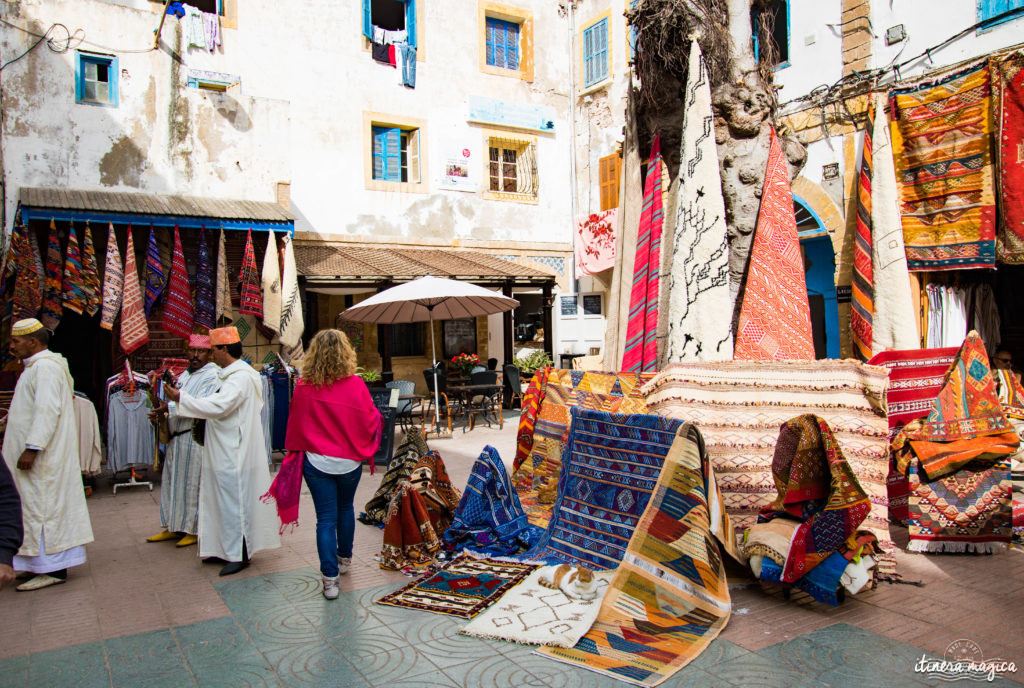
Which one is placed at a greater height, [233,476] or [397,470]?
[233,476]

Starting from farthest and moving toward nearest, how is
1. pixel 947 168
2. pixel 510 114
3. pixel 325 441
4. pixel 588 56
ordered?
pixel 588 56, pixel 510 114, pixel 947 168, pixel 325 441

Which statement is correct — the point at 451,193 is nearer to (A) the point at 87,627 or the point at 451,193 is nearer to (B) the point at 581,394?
(B) the point at 581,394

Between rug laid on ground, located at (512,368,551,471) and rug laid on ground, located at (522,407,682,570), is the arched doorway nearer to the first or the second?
rug laid on ground, located at (512,368,551,471)

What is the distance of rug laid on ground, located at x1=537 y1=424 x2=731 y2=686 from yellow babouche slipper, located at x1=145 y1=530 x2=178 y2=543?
3.73 metres

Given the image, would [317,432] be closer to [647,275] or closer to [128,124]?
[647,275]

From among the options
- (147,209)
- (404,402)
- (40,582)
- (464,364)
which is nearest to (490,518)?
(40,582)

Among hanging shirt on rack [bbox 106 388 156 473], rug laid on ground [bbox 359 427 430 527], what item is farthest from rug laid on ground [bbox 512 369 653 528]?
hanging shirt on rack [bbox 106 388 156 473]

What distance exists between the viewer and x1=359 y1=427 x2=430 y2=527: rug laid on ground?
5.68 metres

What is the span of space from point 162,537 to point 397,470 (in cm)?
195

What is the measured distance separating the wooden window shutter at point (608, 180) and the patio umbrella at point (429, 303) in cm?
770

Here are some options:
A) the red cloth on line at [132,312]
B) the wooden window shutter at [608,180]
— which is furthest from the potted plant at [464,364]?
the red cloth on line at [132,312]

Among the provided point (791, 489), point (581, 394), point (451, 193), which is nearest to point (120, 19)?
point (451, 193)

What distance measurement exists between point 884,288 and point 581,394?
9.48 feet

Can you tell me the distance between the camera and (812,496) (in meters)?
4.01
